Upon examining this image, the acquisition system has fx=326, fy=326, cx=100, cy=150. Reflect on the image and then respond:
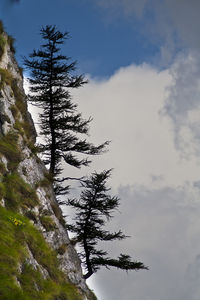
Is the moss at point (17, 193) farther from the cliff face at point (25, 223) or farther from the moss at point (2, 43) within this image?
the moss at point (2, 43)

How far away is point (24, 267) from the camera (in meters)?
11.6

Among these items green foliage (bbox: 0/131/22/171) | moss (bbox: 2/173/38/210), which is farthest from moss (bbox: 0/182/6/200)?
green foliage (bbox: 0/131/22/171)

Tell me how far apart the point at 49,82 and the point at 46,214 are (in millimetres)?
12837

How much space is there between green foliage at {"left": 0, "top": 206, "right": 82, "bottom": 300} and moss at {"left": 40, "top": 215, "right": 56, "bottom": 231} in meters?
1.82

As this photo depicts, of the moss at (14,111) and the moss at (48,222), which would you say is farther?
the moss at (14,111)

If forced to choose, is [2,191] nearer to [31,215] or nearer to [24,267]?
[31,215]

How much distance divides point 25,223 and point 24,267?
304 centimetres

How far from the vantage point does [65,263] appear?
57.5ft

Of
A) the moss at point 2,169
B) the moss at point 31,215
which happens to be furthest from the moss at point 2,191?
the moss at point 31,215

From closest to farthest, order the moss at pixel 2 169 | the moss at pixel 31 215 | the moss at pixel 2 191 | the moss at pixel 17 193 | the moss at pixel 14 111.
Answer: the moss at pixel 2 191, the moss at pixel 17 193, the moss at pixel 31 215, the moss at pixel 2 169, the moss at pixel 14 111

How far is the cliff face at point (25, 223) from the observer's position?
1110cm

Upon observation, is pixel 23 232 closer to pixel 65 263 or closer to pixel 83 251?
pixel 65 263

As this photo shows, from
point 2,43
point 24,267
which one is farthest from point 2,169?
point 2,43

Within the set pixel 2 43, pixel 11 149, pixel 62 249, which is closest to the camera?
pixel 62 249
